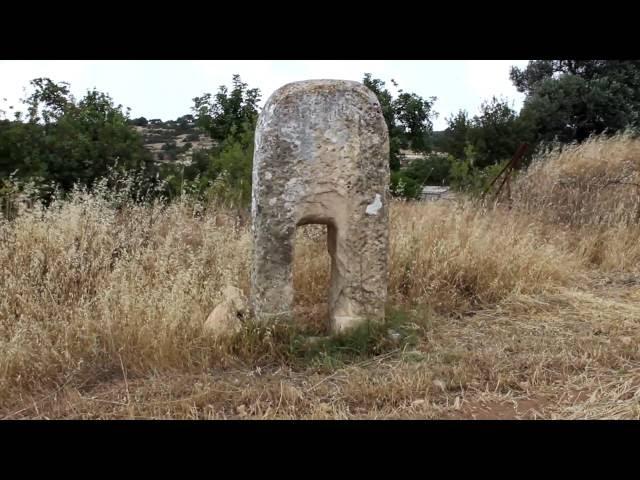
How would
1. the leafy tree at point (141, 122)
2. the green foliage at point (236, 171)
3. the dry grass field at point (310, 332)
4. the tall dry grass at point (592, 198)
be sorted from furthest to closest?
1. the leafy tree at point (141, 122)
2. the green foliage at point (236, 171)
3. the tall dry grass at point (592, 198)
4. the dry grass field at point (310, 332)

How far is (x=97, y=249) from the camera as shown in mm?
4547

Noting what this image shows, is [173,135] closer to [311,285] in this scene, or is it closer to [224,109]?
[224,109]

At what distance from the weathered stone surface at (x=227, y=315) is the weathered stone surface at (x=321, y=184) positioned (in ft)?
0.38

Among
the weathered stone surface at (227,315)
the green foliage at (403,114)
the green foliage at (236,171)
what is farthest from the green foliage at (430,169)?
the weathered stone surface at (227,315)

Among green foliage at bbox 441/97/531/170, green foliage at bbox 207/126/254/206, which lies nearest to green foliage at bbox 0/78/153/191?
green foliage at bbox 207/126/254/206

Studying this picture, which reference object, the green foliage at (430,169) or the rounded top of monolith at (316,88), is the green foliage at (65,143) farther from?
the green foliage at (430,169)

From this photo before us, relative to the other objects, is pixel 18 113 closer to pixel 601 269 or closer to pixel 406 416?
pixel 406 416

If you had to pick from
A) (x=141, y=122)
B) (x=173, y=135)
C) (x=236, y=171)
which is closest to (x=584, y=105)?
(x=173, y=135)

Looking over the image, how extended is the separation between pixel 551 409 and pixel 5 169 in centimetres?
617

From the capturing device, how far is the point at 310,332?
150 inches

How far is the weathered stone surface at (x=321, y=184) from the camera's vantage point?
11.6 feet

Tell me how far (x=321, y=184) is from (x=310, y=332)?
100cm

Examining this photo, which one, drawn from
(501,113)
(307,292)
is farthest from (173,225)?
(501,113)

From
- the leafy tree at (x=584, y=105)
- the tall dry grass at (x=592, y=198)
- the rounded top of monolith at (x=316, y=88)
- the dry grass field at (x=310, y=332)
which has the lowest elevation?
the dry grass field at (x=310, y=332)
